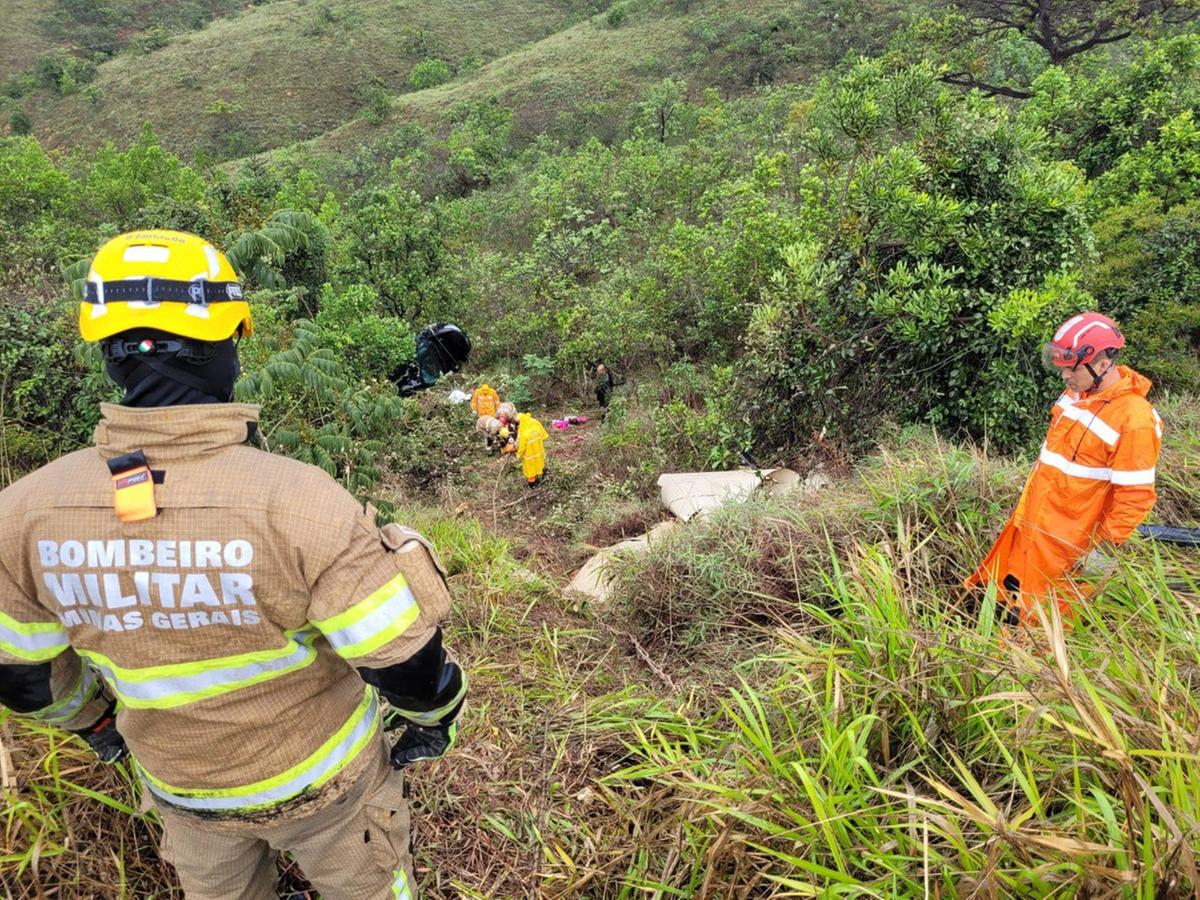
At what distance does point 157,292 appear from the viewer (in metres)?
1.24

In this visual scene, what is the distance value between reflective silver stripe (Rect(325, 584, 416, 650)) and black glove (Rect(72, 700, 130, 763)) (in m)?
0.81

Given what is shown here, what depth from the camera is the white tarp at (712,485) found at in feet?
16.4

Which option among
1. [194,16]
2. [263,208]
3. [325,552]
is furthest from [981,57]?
[194,16]

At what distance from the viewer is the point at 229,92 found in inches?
1565

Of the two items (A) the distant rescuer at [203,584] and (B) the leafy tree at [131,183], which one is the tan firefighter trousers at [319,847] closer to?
(A) the distant rescuer at [203,584]

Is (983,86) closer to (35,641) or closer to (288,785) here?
(288,785)

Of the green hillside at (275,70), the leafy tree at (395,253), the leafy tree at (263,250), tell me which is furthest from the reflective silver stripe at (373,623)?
the green hillside at (275,70)

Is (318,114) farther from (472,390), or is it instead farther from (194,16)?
(472,390)

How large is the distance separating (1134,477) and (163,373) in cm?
313

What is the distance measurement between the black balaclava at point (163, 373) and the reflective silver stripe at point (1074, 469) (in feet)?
9.94

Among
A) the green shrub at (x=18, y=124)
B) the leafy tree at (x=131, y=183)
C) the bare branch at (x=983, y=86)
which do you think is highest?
the bare branch at (x=983, y=86)

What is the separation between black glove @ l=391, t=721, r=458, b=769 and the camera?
5.18ft

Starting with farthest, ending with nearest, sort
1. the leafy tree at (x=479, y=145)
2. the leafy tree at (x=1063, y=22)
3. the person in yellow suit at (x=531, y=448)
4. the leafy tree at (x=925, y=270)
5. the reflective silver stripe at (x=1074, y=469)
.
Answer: the leafy tree at (x=479, y=145)
the leafy tree at (x=1063, y=22)
the person in yellow suit at (x=531, y=448)
the leafy tree at (x=925, y=270)
the reflective silver stripe at (x=1074, y=469)

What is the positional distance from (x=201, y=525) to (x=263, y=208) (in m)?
8.34
